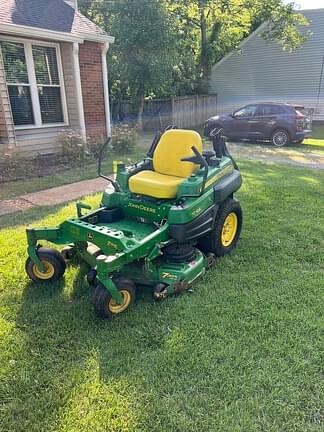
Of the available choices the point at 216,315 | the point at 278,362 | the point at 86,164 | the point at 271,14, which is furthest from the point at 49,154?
the point at 271,14

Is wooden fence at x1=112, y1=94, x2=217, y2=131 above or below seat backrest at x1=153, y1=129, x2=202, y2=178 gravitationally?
below

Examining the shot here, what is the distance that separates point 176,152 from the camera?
3.71 m

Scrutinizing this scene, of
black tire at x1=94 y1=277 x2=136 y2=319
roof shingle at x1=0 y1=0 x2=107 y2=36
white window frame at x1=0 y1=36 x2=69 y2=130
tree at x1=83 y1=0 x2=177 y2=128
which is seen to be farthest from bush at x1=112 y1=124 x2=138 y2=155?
black tire at x1=94 y1=277 x2=136 y2=319

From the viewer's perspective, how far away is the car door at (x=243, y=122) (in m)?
12.6

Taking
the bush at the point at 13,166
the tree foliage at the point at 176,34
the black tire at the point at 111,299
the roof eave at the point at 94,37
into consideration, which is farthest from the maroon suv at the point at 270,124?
the black tire at the point at 111,299

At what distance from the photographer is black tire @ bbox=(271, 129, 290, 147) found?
11828 millimetres

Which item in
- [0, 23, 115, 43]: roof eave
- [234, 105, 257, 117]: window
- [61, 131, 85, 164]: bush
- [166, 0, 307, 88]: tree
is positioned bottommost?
[61, 131, 85, 164]: bush

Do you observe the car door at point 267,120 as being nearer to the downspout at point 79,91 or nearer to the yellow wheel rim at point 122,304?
the downspout at point 79,91

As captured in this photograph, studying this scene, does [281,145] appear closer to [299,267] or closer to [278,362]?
[299,267]

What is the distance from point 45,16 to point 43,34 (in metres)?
1.25

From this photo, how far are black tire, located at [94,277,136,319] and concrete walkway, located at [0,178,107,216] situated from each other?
2986 millimetres

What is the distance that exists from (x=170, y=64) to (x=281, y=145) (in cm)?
542

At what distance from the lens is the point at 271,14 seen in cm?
1723

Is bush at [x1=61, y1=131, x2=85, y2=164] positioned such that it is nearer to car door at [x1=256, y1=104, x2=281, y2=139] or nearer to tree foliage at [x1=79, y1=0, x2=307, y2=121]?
tree foliage at [x1=79, y1=0, x2=307, y2=121]
